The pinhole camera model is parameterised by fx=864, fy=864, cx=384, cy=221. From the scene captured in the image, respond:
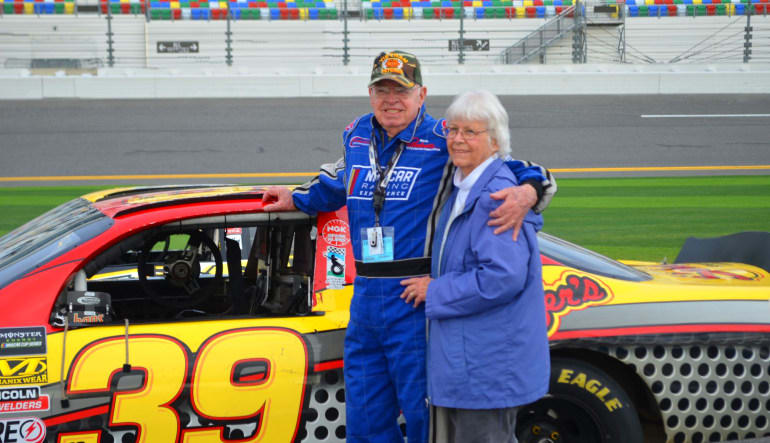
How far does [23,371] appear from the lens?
316 cm

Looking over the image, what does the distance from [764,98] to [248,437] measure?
19816 mm

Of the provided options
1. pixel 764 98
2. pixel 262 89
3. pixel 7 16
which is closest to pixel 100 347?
pixel 262 89

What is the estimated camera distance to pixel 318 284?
11.5 feet

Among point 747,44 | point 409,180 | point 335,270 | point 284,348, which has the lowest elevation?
point 284,348

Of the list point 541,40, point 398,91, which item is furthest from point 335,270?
point 541,40

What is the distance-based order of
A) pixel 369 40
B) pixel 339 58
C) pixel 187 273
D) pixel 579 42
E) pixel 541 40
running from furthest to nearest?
pixel 541 40 → pixel 339 58 → pixel 369 40 → pixel 579 42 → pixel 187 273

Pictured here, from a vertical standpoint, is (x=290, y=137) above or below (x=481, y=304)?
below

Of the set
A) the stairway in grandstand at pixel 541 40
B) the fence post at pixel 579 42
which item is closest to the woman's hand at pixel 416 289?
the fence post at pixel 579 42

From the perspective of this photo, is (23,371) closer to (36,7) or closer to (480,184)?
(480,184)

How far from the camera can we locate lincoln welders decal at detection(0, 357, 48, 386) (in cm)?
314

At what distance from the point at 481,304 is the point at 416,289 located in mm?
329

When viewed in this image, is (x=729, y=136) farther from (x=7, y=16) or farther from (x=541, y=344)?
(x=7, y=16)

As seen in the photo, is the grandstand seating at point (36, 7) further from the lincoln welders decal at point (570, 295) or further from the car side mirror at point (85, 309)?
the lincoln welders decal at point (570, 295)

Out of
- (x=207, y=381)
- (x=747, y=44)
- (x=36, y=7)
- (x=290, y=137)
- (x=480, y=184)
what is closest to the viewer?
(x=480, y=184)
